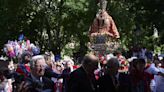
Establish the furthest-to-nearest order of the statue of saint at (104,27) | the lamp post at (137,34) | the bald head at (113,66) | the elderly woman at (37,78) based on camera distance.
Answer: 1. the lamp post at (137,34)
2. the statue of saint at (104,27)
3. the bald head at (113,66)
4. the elderly woman at (37,78)

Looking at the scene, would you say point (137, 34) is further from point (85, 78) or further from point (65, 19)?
point (85, 78)

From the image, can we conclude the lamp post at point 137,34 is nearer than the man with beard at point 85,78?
No

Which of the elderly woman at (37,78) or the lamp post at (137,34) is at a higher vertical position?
the elderly woman at (37,78)

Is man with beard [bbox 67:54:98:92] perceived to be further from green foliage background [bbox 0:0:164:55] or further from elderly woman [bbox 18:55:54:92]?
green foliage background [bbox 0:0:164:55]

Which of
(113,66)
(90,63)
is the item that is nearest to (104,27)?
(113,66)

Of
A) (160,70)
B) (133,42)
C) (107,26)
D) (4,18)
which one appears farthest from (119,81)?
(133,42)

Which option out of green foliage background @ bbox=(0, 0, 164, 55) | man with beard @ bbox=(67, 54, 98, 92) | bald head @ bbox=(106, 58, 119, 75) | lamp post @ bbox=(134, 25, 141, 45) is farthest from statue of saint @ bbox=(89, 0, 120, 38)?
man with beard @ bbox=(67, 54, 98, 92)

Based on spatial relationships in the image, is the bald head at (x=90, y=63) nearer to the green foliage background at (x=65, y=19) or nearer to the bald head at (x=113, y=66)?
the bald head at (x=113, y=66)

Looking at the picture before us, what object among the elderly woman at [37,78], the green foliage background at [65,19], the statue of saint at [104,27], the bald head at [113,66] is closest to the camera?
the elderly woman at [37,78]

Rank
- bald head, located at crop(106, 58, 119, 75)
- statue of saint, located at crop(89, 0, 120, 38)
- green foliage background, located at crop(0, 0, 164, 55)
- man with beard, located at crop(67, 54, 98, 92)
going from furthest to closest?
green foliage background, located at crop(0, 0, 164, 55) → statue of saint, located at crop(89, 0, 120, 38) → bald head, located at crop(106, 58, 119, 75) → man with beard, located at crop(67, 54, 98, 92)

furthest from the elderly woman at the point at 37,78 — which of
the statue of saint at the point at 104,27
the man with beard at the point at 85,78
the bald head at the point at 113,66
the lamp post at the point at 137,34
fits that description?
the lamp post at the point at 137,34

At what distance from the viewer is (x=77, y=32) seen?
3158cm

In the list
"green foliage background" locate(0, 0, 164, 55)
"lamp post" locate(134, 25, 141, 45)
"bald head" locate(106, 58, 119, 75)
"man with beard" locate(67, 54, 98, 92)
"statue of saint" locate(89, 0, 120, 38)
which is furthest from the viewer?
"lamp post" locate(134, 25, 141, 45)

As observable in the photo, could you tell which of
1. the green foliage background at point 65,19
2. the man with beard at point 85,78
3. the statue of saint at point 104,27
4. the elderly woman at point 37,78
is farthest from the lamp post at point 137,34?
the elderly woman at point 37,78
